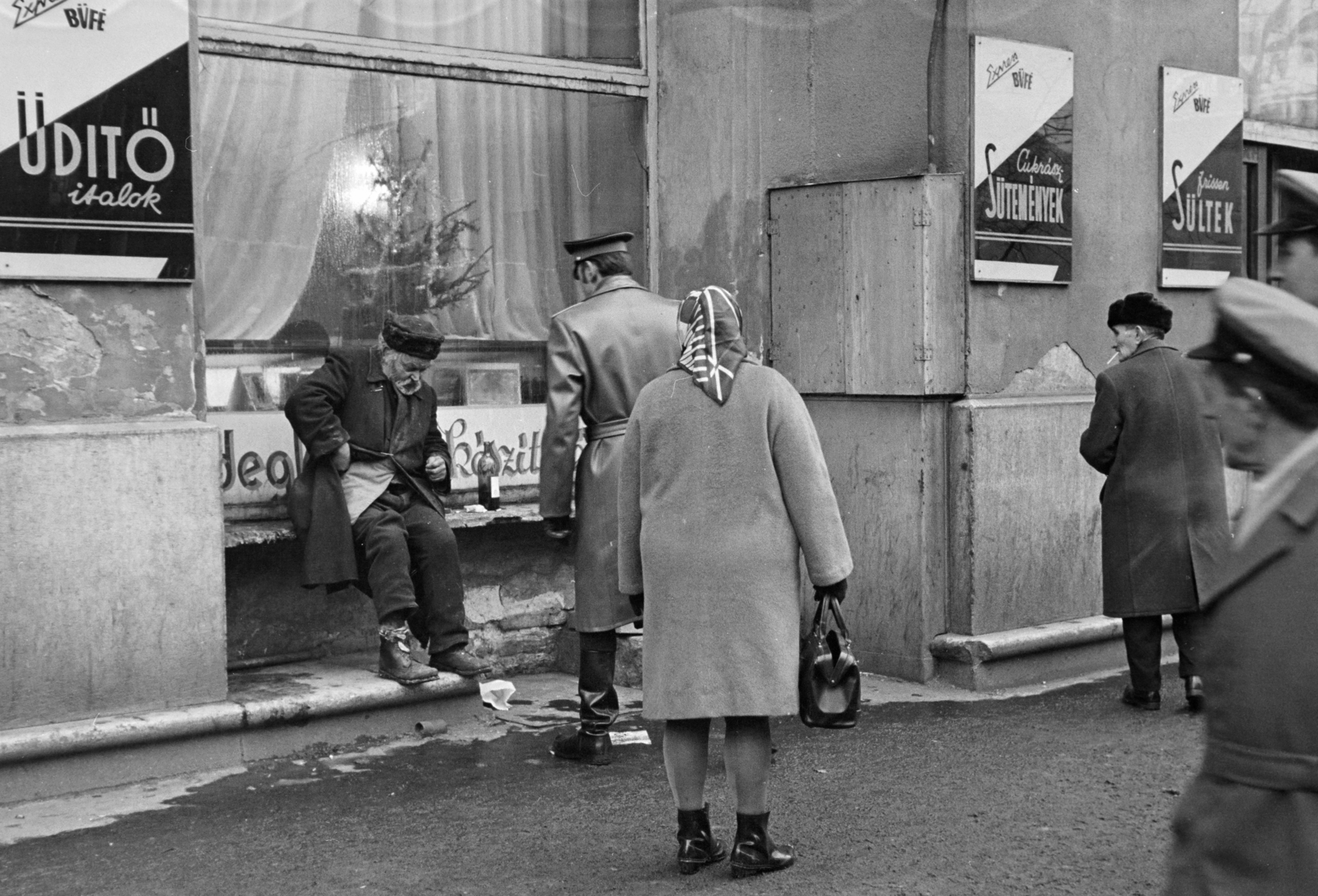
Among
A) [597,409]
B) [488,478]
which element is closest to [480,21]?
[488,478]

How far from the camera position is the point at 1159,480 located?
287 inches

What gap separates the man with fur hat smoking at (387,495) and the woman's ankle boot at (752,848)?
2.20 m

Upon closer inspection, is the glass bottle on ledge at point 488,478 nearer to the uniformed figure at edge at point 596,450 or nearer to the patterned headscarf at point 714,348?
the uniformed figure at edge at point 596,450

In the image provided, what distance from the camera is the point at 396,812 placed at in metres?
5.64

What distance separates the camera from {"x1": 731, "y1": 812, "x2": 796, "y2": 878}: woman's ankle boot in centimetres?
489

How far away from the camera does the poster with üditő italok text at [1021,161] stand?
26.2 ft

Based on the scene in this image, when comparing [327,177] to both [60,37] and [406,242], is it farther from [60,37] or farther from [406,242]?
[60,37]

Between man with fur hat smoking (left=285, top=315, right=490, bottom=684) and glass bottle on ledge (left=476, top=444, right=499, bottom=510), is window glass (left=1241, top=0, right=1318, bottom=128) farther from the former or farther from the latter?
man with fur hat smoking (left=285, top=315, right=490, bottom=684)

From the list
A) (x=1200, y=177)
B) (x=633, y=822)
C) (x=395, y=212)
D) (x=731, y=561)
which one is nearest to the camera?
(x=731, y=561)

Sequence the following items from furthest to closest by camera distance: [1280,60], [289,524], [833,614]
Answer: [1280,60], [289,524], [833,614]

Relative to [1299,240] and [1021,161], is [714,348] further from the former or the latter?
[1021,161]

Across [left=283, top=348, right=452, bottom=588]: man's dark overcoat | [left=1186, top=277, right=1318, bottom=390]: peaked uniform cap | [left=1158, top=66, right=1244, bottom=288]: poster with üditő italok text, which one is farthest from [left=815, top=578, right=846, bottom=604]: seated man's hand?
[left=1158, top=66, right=1244, bottom=288]: poster with üditő italok text

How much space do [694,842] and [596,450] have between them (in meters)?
1.94

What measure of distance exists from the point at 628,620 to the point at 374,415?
140 cm
